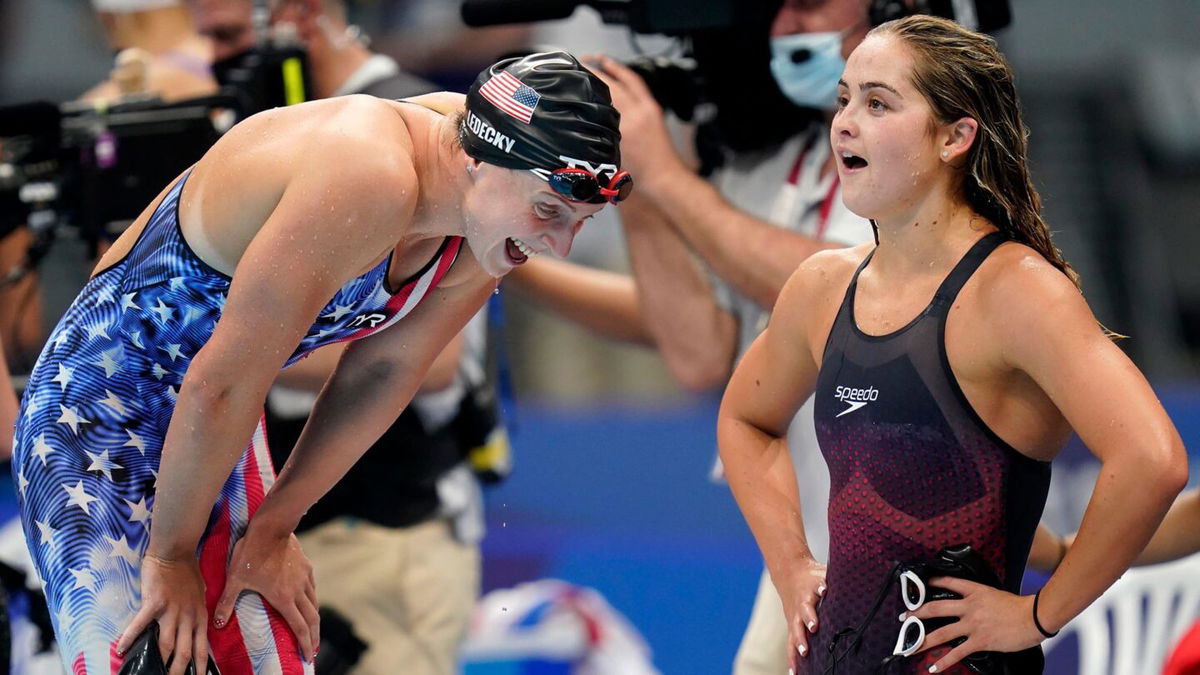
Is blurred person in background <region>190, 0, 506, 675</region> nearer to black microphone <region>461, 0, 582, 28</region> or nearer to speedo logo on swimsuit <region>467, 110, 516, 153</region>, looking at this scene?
black microphone <region>461, 0, 582, 28</region>

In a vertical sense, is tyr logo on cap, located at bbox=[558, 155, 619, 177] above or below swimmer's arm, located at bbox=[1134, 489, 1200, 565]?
above

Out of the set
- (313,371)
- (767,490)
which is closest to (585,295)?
(313,371)

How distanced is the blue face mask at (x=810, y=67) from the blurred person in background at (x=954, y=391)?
100 cm

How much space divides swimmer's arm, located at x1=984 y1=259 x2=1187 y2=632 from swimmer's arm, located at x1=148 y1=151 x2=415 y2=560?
992mm

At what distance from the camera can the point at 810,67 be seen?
3344 millimetres

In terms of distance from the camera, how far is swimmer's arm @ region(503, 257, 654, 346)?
4328 millimetres

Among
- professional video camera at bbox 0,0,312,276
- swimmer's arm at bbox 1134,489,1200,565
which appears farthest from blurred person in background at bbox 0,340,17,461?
swimmer's arm at bbox 1134,489,1200,565

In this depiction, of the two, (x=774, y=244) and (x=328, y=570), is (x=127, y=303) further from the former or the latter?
(x=328, y=570)

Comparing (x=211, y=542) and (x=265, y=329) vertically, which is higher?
(x=265, y=329)

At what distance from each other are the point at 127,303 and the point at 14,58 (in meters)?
5.18

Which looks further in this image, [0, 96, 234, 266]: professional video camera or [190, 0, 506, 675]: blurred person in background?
[190, 0, 506, 675]: blurred person in background

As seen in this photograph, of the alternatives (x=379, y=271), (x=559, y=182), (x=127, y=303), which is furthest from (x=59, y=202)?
(x=559, y=182)

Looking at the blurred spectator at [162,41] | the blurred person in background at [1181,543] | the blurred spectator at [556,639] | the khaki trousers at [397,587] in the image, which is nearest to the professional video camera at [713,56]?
the blurred person in background at [1181,543]

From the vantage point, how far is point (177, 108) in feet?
12.6
